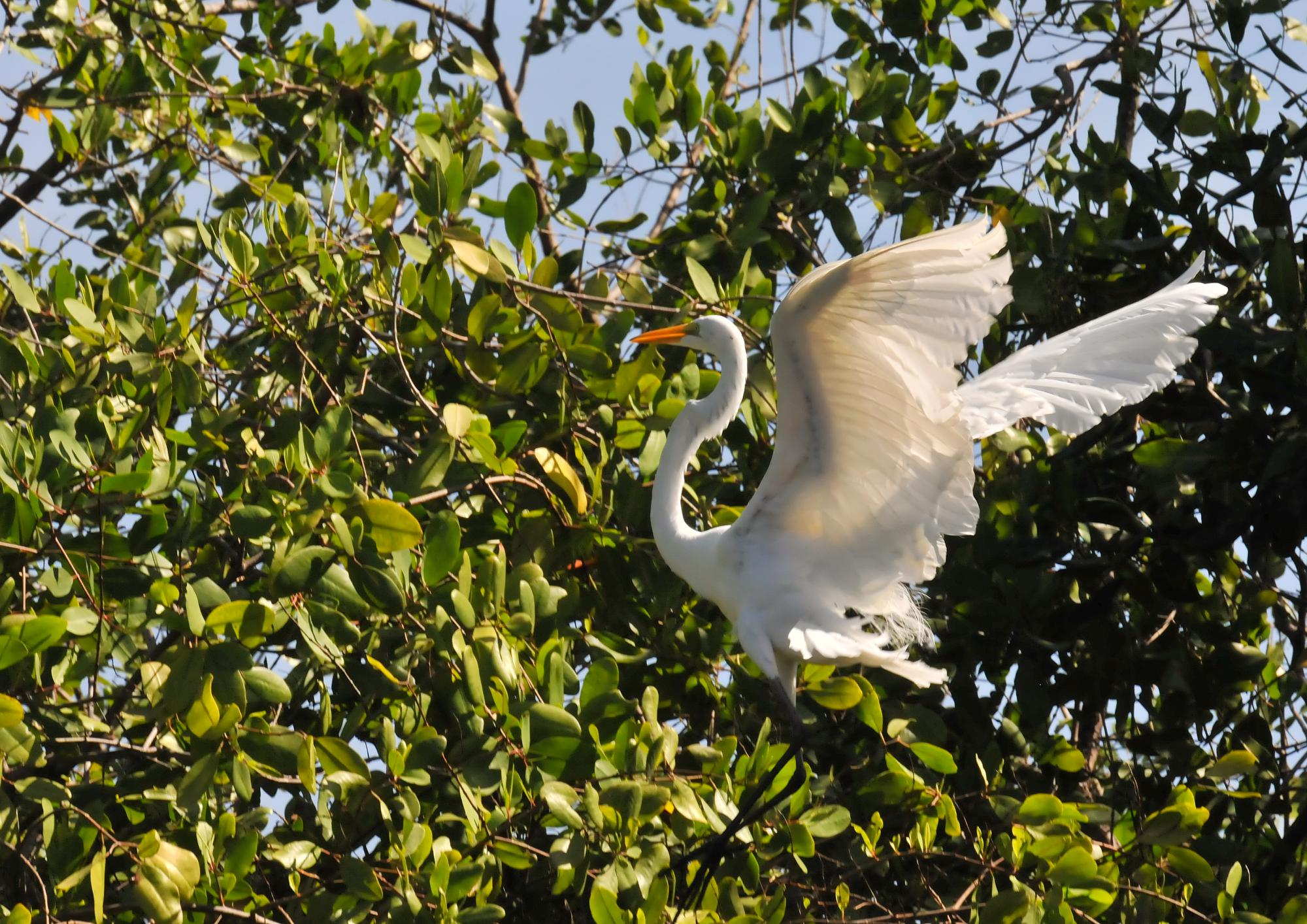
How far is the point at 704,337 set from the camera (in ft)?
9.91

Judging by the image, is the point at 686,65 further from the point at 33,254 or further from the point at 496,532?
the point at 33,254

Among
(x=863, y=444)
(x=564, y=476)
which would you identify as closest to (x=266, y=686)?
(x=564, y=476)

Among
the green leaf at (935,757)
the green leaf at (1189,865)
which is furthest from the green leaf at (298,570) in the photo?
the green leaf at (1189,865)

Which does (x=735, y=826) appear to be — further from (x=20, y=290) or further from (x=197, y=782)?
(x=20, y=290)

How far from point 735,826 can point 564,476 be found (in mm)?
715

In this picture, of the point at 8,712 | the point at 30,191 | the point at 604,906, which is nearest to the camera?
the point at 8,712

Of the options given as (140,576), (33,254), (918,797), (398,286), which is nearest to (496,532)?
(398,286)

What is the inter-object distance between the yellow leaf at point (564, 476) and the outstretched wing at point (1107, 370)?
2.44 feet

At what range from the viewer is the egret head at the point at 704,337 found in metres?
2.97

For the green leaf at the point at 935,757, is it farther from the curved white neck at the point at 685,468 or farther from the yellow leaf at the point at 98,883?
the yellow leaf at the point at 98,883

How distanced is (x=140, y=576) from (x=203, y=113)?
219 cm

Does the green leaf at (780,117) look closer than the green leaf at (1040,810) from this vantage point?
No

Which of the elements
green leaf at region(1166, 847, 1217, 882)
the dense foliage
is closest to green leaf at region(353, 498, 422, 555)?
the dense foliage

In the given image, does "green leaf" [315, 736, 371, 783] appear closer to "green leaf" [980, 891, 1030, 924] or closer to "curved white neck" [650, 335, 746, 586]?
"curved white neck" [650, 335, 746, 586]
